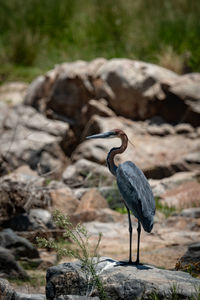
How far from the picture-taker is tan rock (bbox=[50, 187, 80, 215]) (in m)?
8.19

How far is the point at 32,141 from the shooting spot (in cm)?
1113

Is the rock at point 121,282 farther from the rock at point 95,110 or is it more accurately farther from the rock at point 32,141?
the rock at point 95,110

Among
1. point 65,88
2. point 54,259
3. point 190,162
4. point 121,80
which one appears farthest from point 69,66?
point 54,259

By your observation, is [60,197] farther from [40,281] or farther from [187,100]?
[187,100]

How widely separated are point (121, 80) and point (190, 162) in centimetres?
236

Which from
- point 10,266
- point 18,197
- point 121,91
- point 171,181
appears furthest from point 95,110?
point 10,266

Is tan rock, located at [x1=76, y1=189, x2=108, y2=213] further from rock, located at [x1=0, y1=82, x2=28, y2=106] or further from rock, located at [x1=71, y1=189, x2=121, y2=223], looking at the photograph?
rock, located at [x1=0, y1=82, x2=28, y2=106]

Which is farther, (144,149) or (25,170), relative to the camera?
(144,149)

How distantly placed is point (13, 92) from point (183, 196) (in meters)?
6.52

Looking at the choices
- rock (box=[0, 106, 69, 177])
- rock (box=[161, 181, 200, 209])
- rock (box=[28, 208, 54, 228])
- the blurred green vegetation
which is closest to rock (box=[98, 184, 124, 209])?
rock (box=[161, 181, 200, 209])

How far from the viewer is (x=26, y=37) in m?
15.6

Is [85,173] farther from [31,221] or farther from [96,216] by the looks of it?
[31,221]

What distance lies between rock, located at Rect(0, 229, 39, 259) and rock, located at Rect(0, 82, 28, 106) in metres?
7.19

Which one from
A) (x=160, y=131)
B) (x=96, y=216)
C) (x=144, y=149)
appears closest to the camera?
(x=96, y=216)
